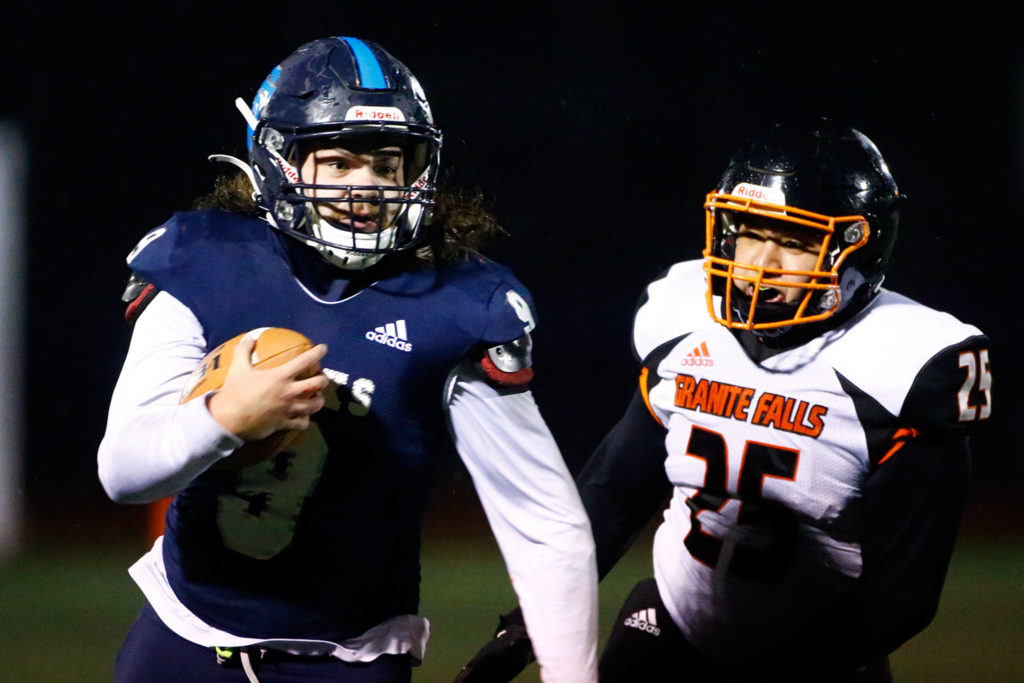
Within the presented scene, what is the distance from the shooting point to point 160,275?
1998mm

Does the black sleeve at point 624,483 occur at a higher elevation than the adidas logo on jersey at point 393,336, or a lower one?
lower

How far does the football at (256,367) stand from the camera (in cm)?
176

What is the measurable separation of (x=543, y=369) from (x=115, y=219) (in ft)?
6.44

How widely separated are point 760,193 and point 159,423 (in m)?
1.23

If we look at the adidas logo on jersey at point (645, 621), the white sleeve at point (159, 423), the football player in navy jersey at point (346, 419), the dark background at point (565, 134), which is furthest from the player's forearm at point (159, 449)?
the dark background at point (565, 134)

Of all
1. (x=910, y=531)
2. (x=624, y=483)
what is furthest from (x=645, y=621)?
(x=910, y=531)

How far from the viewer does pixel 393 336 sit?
6.54 ft

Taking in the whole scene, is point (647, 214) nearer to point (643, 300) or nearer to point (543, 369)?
point (543, 369)

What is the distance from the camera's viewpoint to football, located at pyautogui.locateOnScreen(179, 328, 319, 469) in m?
1.76

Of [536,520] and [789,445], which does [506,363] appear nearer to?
[536,520]

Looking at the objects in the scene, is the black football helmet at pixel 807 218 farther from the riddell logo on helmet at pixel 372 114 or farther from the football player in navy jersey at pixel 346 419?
the riddell logo on helmet at pixel 372 114

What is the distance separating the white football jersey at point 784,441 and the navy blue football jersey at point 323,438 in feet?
1.91

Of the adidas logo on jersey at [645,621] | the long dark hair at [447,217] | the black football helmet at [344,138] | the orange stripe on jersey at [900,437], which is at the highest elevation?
the black football helmet at [344,138]

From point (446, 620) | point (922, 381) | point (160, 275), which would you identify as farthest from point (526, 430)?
point (446, 620)
